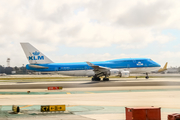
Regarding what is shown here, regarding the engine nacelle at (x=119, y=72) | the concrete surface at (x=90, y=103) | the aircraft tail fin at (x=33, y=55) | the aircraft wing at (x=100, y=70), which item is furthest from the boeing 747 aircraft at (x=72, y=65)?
the concrete surface at (x=90, y=103)

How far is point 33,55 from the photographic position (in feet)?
177

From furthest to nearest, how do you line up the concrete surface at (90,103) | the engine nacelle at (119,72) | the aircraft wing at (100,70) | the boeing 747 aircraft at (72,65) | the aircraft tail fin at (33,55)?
1. the aircraft tail fin at (33,55)
2. the boeing 747 aircraft at (72,65)
3. the aircraft wing at (100,70)
4. the engine nacelle at (119,72)
5. the concrete surface at (90,103)

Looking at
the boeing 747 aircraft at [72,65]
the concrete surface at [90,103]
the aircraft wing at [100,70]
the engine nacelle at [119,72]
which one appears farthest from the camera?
the boeing 747 aircraft at [72,65]

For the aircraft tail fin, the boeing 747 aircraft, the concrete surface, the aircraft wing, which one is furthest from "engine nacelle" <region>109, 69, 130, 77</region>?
the concrete surface

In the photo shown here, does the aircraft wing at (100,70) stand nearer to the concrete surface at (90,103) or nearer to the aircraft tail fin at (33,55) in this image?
the aircraft tail fin at (33,55)

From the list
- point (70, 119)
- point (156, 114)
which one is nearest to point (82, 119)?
point (70, 119)

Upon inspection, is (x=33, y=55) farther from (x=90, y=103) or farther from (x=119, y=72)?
(x=90, y=103)

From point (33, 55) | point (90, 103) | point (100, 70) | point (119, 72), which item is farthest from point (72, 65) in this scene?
point (90, 103)

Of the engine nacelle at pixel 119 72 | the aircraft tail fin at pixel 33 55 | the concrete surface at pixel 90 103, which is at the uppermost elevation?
the aircraft tail fin at pixel 33 55

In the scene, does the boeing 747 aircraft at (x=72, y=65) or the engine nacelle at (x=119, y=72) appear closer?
the engine nacelle at (x=119, y=72)

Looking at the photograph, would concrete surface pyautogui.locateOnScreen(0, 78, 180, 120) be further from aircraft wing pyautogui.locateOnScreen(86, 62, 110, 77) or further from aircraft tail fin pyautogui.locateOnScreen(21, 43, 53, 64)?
aircraft tail fin pyautogui.locateOnScreen(21, 43, 53, 64)

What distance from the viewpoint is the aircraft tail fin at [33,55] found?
5372 centimetres

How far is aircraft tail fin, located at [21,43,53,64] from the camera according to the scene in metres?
53.7

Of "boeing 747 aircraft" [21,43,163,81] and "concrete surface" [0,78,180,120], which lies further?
"boeing 747 aircraft" [21,43,163,81]
